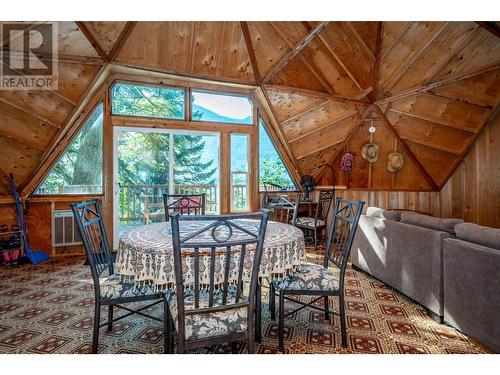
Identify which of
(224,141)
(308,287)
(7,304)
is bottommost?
(7,304)

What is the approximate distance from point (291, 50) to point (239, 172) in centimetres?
229

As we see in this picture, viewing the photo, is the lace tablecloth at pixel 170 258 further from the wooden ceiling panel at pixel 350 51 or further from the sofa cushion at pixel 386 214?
the wooden ceiling panel at pixel 350 51

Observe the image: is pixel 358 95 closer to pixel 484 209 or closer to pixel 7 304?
pixel 484 209

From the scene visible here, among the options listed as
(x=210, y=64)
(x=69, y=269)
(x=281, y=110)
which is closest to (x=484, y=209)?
(x=281, y=110)

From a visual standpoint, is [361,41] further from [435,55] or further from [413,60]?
[435,55]

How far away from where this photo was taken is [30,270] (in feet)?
11.6

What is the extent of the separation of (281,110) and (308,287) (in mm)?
3780

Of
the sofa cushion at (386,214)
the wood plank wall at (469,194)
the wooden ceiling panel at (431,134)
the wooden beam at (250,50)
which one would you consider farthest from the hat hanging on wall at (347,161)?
the sofa cushion at (386,214)

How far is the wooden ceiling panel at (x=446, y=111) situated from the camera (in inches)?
170

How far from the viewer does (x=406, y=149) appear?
17.4 ft

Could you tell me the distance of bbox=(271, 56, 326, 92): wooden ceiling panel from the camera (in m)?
4.53

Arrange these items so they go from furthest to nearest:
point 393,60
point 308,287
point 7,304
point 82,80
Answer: point 393,60 → point 82,80 → point 7,304 → point 308,287

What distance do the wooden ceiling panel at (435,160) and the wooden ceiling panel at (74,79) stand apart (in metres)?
5.42

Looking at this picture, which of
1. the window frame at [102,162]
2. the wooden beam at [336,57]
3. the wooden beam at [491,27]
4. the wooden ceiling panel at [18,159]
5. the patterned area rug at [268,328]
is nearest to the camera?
the patterned area rug at [268,328]
